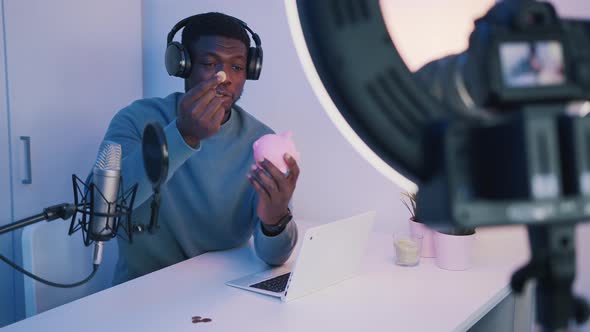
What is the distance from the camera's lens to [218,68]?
4.31 feet

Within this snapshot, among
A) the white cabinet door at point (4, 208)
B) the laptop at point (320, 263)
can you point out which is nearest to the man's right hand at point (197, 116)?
the laptop at point (320, 263)

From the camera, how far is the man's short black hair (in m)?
1.33

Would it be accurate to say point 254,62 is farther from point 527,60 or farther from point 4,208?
point 527,60

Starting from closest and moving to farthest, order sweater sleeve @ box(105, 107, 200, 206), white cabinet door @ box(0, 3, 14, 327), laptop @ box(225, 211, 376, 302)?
sweater sleeve @ box(105, 107, 200, 206) < laptop @ box(225, 211, 376, 302) < white cabinet door @ box(0, 3, 14, 327)

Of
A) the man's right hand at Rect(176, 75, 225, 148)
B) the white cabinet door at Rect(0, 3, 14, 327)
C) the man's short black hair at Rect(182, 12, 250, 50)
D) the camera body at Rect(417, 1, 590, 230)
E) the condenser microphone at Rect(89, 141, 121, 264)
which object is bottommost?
the white cabinet door at Rect(0, 3, 14, 327)

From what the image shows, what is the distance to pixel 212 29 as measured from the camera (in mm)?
1328

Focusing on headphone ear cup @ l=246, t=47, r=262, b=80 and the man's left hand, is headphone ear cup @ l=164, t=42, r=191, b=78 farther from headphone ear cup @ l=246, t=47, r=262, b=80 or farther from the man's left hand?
the man's left hand

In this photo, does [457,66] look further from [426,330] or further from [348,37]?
[426,330]

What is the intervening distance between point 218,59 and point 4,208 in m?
0.89

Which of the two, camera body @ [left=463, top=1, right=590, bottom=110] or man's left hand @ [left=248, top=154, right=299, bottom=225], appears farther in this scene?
man's left hand @ [left=248, top=154, right=299, bottom=225]

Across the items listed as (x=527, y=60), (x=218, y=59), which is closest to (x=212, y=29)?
(x=218, y=59)

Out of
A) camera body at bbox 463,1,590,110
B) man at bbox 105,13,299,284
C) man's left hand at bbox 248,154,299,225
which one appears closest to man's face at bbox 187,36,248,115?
man at bbox 105,13,299,284

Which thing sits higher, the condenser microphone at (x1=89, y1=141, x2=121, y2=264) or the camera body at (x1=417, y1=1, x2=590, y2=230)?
the camera body at (x1=417, y1=1, x2=590, y2=230)

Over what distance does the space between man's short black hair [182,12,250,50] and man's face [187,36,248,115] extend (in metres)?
0.02
